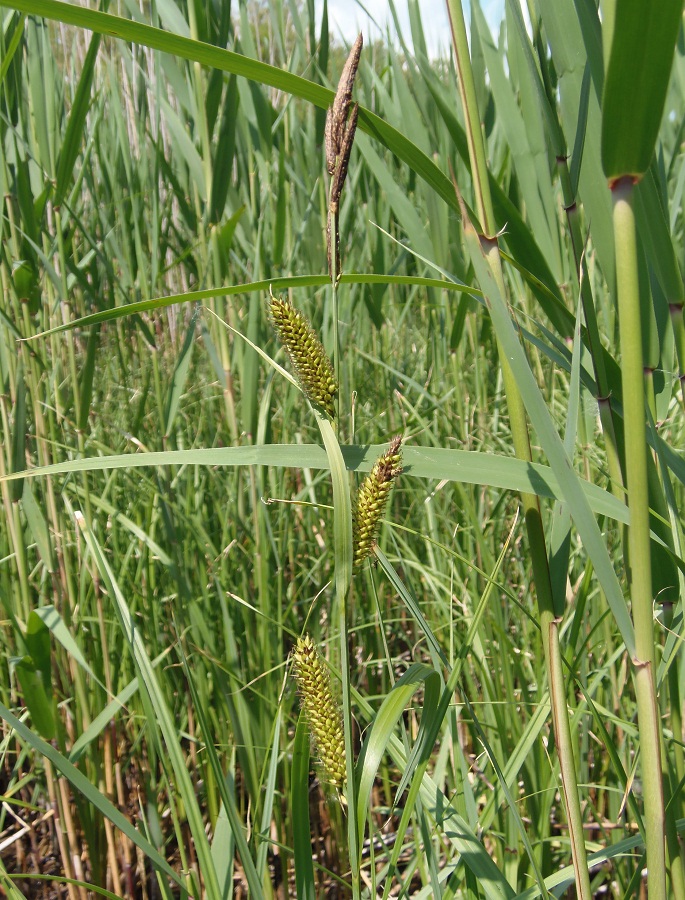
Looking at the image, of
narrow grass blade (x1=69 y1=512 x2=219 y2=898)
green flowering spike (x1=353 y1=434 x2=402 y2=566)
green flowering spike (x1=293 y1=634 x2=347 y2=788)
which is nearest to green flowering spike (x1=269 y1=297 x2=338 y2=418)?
green flowering spike (x1=353 y1=434 x2=402 y2=566)

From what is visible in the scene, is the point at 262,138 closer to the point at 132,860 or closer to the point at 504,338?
the point at 504,338

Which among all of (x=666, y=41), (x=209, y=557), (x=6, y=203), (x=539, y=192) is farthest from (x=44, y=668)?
(x=666, y=41)

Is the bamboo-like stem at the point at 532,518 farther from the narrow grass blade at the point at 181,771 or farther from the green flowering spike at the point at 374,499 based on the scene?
the narrow grass blade at the point at 181,771

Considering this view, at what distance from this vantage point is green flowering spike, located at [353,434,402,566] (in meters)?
0.39

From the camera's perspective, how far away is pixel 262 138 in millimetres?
1288

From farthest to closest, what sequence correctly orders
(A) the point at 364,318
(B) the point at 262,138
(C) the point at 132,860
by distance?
(A) the point at 364,318 → (B) the point at 262,138 → (C) the point at 132,860

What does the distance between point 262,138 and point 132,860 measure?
1192 millimetres

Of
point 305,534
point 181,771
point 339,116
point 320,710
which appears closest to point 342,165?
point 339,116

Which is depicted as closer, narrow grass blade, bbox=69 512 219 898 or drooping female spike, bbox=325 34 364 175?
drooping female spike, bbox=325 34 364 175

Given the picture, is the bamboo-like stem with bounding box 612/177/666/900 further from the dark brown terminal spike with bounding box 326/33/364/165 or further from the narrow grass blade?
the narrow grass blade

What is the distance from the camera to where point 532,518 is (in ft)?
1.50

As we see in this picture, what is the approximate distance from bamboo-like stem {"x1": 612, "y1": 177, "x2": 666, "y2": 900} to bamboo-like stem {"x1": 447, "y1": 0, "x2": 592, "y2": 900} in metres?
0.05

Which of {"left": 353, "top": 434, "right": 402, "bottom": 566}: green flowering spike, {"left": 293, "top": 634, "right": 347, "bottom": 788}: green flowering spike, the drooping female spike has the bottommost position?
{"left": 293, "top": 634, "right": 347, "bottom": 788}: green flowering spike

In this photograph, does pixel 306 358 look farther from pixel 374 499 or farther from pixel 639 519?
pixel 639 519
